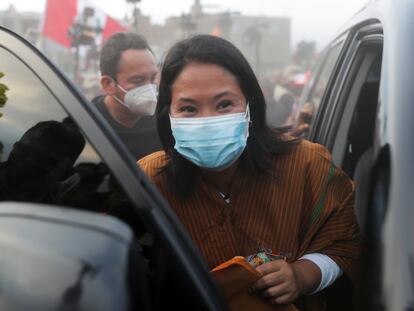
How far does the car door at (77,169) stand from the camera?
1083 mm

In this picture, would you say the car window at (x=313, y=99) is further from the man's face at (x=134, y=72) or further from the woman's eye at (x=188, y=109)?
the woman's eye at (x=188, y=109)

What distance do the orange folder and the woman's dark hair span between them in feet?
1.22

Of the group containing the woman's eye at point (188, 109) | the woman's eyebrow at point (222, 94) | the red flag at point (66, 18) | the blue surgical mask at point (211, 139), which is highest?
the red flag at point (66, 18)

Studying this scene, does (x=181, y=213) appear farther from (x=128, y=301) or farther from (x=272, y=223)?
(x=128, y=301)

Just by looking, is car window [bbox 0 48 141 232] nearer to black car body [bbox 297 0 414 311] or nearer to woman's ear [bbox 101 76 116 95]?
black car body [bbox 297 0 414 311]

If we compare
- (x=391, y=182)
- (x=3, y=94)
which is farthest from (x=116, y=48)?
(x=391, y=182)

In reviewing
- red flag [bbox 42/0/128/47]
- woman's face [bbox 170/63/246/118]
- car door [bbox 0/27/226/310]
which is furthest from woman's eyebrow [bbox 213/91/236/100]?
red flag [bbox 42/0/128/47]

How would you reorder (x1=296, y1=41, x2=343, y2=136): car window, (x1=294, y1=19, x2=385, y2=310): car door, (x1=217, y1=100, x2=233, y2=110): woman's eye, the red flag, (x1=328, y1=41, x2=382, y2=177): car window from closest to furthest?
(x1=217, y1=100, x2=233, y2=110): woman's eye, (x1=294, y1=19, x2=385, y2=310): car door, (x1=328, y1=41, x2=382, y2=177): car window, (x1=296, y1=41, x2=343, y2=136): car window, the red flag

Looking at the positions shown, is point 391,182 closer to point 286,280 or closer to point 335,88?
point 286,280

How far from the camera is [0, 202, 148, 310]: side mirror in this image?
96 centimetres

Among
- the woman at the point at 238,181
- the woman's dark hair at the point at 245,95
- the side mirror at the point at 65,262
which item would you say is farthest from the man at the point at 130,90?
the side mirror at the point at 65,262

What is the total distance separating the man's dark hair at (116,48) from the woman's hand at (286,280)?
2040 mm

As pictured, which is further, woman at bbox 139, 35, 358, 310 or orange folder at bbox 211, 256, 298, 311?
woman at bbox 139, 35, 358, 310

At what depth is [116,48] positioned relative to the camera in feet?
11.1
